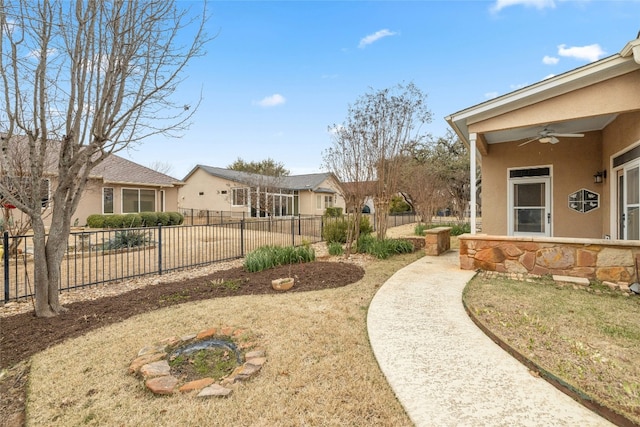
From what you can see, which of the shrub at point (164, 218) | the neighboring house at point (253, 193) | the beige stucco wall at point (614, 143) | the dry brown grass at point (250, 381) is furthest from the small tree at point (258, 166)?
the dry brown grass at point (250, 381)

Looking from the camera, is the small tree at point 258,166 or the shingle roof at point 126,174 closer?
the shingle roof at point 126,174

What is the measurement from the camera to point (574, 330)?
3.56 m

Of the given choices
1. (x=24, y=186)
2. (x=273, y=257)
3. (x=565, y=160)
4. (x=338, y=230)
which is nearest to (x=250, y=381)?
(x=273, y=257)

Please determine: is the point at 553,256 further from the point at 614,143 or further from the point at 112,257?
the point at 112,257

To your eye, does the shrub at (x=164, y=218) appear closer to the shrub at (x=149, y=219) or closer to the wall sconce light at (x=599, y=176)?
the shrub at (x=149, y=219)

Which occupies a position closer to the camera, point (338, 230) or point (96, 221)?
point (338, 230)

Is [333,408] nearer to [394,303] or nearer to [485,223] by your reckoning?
[394,303]

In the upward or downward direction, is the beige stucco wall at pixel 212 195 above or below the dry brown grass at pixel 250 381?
above

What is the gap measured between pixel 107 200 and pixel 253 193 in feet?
30.0

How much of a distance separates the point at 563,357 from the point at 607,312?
1999 mm

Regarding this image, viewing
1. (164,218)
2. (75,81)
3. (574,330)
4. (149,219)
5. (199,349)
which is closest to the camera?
(199,349)

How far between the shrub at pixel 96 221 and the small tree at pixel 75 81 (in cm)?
1360

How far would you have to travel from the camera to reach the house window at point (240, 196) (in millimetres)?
23828

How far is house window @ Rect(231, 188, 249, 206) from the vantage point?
23828mm
